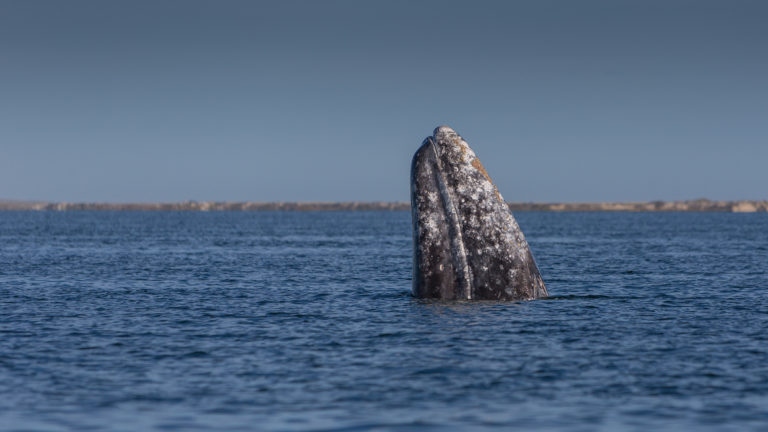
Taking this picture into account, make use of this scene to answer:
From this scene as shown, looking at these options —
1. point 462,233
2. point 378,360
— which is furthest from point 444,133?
point 378,360

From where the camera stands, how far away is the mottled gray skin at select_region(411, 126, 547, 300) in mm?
15852

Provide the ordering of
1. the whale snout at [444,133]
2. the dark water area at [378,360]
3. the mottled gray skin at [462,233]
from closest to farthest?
the dark water area at [378,360] < the mottled gray skin at [462,233] < the whale snout at [444,133]

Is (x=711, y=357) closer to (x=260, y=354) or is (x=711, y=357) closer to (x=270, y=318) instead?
(x=260, y=354)

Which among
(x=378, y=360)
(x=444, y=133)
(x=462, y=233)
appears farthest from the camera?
(x=444, y=133)

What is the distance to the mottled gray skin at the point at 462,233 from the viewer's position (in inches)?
624

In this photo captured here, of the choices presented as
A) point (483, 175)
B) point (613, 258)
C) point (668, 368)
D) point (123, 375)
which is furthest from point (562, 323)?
point (613, 258)

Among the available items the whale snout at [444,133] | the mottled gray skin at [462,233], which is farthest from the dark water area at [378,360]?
the whale snout at [444,133]

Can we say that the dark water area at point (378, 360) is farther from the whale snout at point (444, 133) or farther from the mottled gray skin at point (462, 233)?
the whale snout at point (444, 133)

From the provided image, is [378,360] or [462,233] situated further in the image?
[462,233]

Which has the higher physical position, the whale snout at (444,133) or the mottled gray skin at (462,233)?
the whale snout at (444,133)

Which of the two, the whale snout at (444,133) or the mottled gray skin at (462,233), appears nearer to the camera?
the mottled gray skin at (462,233)

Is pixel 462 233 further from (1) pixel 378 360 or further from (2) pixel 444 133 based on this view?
(1) pixel 378 360

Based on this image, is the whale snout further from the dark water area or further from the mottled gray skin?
the dark water area

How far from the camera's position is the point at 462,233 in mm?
15875
